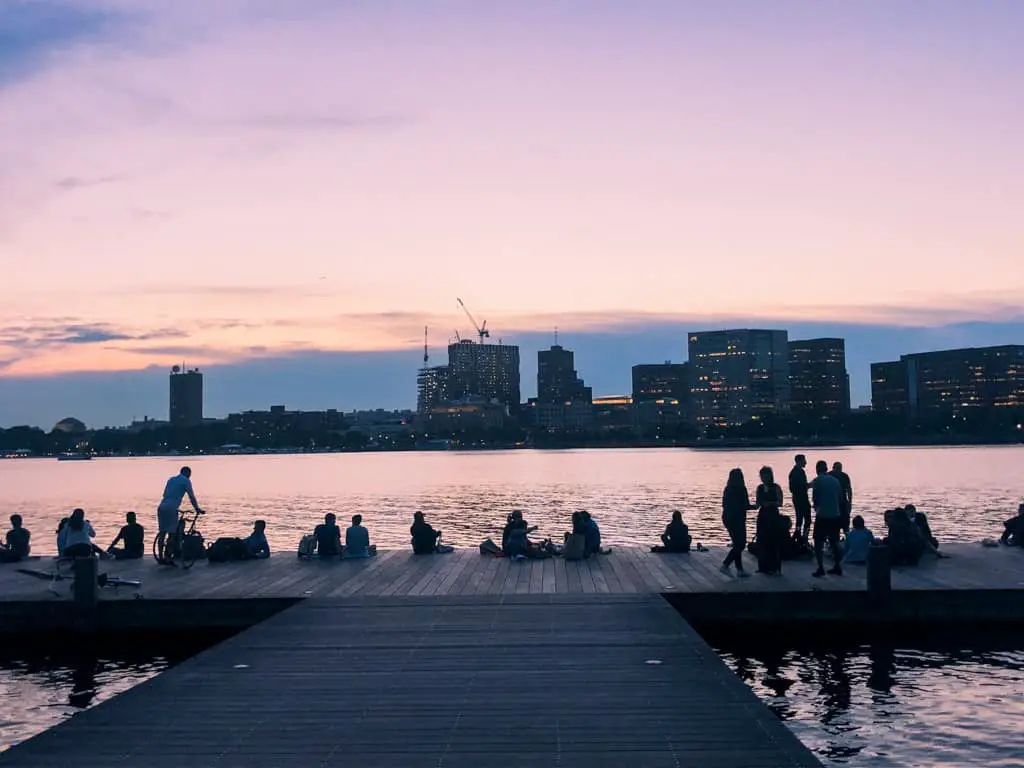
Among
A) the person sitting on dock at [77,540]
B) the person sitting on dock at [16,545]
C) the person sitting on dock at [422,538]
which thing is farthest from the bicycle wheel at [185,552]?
the person sitting on dock at [422,538]

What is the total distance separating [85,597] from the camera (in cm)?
1995

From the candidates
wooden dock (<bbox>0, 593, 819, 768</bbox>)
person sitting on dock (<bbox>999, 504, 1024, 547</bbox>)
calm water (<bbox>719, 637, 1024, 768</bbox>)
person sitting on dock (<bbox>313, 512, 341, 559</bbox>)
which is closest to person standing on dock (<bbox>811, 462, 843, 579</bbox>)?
calm water (<bbox>719, 637, 1024, 768</bbox>)

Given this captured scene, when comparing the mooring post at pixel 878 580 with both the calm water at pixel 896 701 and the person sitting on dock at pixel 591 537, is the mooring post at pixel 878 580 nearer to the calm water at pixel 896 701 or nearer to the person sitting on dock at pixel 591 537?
the calm water at pixel 896 701

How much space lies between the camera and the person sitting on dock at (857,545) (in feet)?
75.5

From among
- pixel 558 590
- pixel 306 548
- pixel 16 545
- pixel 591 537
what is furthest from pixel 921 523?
pixel 16 545

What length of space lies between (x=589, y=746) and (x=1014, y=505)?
7233 cm

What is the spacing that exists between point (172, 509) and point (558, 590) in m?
9.32

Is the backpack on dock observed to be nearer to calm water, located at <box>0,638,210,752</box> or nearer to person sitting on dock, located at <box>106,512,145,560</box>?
person sitting on dock, located at <box>106,512,145,560</box>

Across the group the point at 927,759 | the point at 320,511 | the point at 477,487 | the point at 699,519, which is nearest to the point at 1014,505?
the point at 699,519

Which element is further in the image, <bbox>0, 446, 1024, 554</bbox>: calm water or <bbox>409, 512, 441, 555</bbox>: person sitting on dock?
<bbox>0, 446, 1024, 554</bbox>: calm water

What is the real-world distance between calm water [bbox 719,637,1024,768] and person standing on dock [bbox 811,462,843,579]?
212cm

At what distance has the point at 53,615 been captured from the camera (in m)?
20.2

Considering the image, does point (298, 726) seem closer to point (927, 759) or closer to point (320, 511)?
point (927, 759)

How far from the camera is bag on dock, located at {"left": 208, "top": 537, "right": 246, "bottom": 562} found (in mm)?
25406
